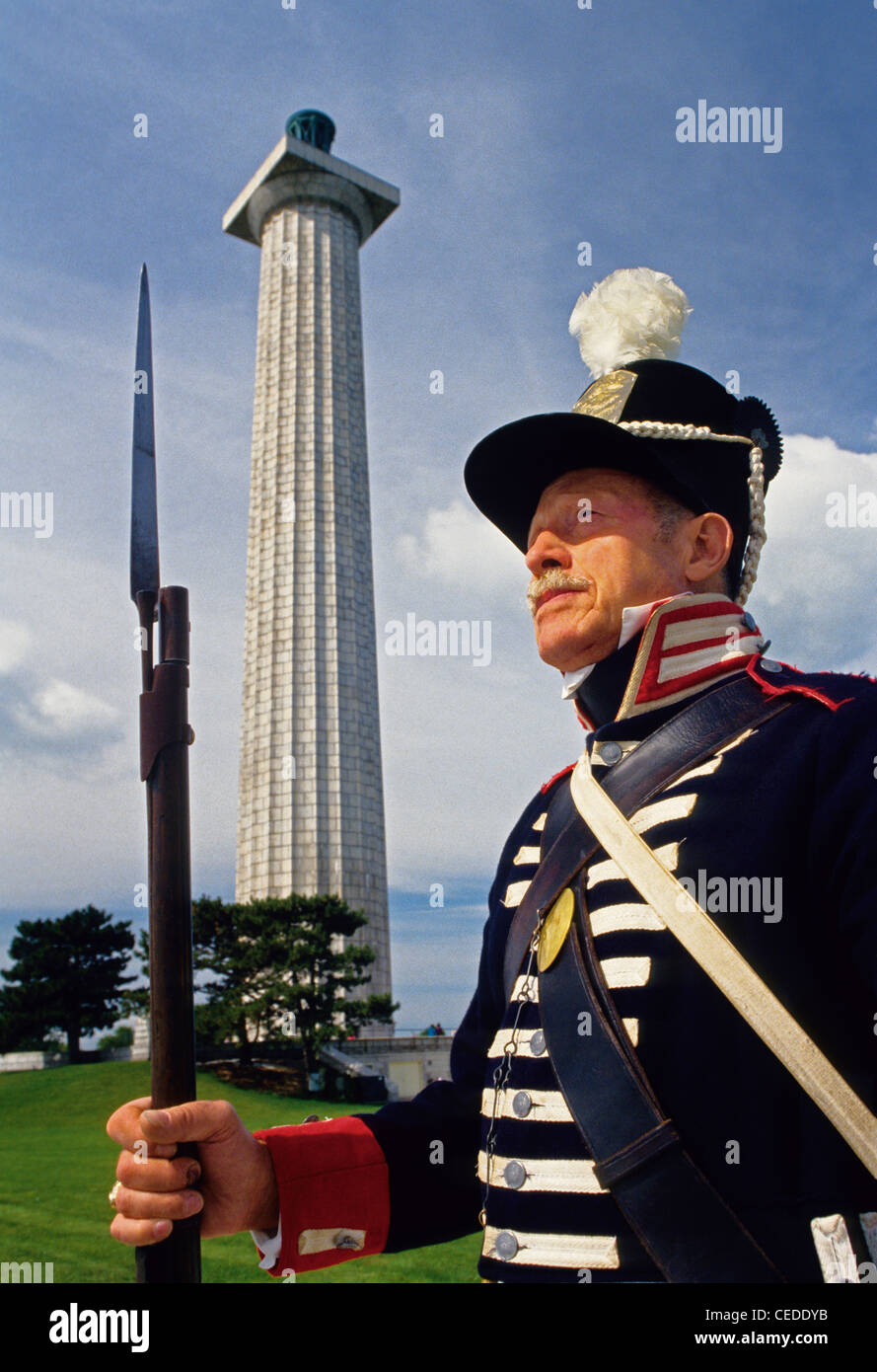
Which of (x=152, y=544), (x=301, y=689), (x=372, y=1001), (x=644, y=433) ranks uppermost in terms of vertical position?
(x=301, y=689)

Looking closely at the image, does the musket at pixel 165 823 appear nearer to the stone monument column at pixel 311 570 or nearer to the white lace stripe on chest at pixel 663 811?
the white lace stripe on chest at pixel 663 811

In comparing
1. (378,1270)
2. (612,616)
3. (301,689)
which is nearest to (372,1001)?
(301,689)

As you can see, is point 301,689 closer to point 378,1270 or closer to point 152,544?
point 378,1270

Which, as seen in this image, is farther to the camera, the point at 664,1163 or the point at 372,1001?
the point at 372,1001

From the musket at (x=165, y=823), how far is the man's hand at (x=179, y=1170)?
43 millimetres

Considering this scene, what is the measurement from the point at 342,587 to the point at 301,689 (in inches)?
151

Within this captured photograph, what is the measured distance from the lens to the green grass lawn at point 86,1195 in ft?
25.7

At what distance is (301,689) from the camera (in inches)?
1414

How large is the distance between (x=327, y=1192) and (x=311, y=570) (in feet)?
115

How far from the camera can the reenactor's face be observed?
240 centimetres

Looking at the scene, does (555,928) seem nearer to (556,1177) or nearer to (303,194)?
(556,1177)

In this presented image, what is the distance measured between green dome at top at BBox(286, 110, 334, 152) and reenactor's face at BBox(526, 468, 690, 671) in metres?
46.8

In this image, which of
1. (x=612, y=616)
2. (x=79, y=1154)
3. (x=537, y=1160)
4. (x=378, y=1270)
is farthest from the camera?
(x=79, y=1154)

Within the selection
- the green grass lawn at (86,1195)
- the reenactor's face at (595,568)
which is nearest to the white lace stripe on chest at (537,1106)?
the reenactor's face at (595,568)
